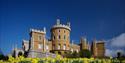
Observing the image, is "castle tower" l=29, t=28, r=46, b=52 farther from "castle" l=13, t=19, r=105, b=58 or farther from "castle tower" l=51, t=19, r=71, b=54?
"castle tower" l=51, t=19, r=71, b=54

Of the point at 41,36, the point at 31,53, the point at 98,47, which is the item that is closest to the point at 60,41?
the point at 41,36

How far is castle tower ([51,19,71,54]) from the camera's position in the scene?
22.3 metres

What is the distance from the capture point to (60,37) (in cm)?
2270

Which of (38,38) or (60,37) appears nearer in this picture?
(38,38)

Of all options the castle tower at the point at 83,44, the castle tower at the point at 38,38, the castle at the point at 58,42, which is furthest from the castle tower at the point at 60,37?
the castle tower at the point at 83,44

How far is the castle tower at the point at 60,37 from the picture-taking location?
22.3 meters

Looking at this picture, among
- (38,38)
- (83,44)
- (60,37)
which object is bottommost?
(83,44)

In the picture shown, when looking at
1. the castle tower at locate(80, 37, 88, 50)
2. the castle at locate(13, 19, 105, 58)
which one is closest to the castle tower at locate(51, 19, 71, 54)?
the castle at locate(13, 19, 105, 58)

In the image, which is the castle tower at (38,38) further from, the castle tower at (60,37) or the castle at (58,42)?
the castle tower at (60,37)

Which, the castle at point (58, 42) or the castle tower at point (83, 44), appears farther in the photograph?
the castle tower at point (83, 44)

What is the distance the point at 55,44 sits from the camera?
73.4 feet

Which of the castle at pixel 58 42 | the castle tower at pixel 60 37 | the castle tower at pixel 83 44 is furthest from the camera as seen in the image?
Result: the castle tower at pixel 83 44

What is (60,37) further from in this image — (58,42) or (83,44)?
(83,44)

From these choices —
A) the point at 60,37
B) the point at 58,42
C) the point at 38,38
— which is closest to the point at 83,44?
the point at 60,37
